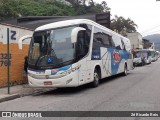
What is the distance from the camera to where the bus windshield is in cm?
1270

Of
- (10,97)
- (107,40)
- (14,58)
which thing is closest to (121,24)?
(107,40)

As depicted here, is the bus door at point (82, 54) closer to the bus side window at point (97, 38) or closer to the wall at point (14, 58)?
the bus side window at point (97, 38)

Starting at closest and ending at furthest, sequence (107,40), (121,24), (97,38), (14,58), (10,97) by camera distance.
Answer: (10,97), (97,38), (14,58), (107,40), (121,24)

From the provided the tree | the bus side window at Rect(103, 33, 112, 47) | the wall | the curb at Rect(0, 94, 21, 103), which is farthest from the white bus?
the tree

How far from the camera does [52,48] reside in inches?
511

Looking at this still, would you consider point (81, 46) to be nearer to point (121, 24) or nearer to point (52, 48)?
point (52, 48)

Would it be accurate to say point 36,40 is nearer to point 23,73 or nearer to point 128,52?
point 23,73

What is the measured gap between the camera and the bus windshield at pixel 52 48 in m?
12.7

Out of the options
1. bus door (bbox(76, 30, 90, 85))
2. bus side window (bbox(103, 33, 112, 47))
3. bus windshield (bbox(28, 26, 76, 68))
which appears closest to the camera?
bus windshield (bbox(28, 26, 76, 68))

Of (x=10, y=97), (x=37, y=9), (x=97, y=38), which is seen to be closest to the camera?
(x=10, y=97)

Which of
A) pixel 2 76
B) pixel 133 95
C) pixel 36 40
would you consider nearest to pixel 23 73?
pixel 2 76

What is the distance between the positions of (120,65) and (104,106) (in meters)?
12.2

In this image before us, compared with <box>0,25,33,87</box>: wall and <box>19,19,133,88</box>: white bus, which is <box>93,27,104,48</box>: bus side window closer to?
<box>19,19,133,88</box>: white bus

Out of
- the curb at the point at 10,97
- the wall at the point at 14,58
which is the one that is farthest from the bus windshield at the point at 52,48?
the wall at the point at 14,58
